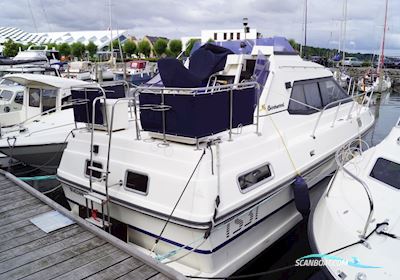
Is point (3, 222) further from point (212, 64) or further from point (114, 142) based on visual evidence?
point (212, 64)

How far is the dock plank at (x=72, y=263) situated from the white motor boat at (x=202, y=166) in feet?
1.70

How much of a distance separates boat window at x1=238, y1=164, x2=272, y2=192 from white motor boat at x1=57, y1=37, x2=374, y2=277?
0.04 ft

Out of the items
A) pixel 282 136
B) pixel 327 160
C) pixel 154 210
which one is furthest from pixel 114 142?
pixel 327 160

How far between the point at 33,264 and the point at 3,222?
129 centimetres

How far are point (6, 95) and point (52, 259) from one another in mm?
8103

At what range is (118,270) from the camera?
11.5 feet

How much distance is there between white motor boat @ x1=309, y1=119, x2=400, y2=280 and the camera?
3.34m

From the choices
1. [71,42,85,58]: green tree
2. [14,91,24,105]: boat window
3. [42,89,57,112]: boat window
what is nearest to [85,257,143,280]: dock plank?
[42,89,57,112]: boat window

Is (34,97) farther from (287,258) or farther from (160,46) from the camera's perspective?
(160,46)

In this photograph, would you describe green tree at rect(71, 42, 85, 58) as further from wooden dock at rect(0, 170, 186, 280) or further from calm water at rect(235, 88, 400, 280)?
calm water at rect(235, 88, 400, 280)

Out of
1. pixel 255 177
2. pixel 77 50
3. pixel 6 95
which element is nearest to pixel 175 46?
pixel 77 50

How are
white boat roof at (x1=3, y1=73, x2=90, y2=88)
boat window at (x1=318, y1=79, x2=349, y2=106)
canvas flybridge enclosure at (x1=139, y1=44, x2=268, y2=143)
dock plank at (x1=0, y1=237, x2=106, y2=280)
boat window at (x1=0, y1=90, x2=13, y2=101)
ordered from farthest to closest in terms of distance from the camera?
boat window at (x1=0, y1=90, x2=13, y2=101) → white boat roof at (x1=3, y1=73, x2=90, y2=88) → boat window at (x1=318, y1=79, x2=349, y2=106) → canvas flybridge enclosure at (x1=139, y1=44, x2=268, y2=143) → dock plank at (x1=0, y1=237, x2=106, y2=280)

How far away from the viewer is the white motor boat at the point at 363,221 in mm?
3344

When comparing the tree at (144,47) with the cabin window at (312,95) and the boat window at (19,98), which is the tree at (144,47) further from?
the cabin window at (312,95)
